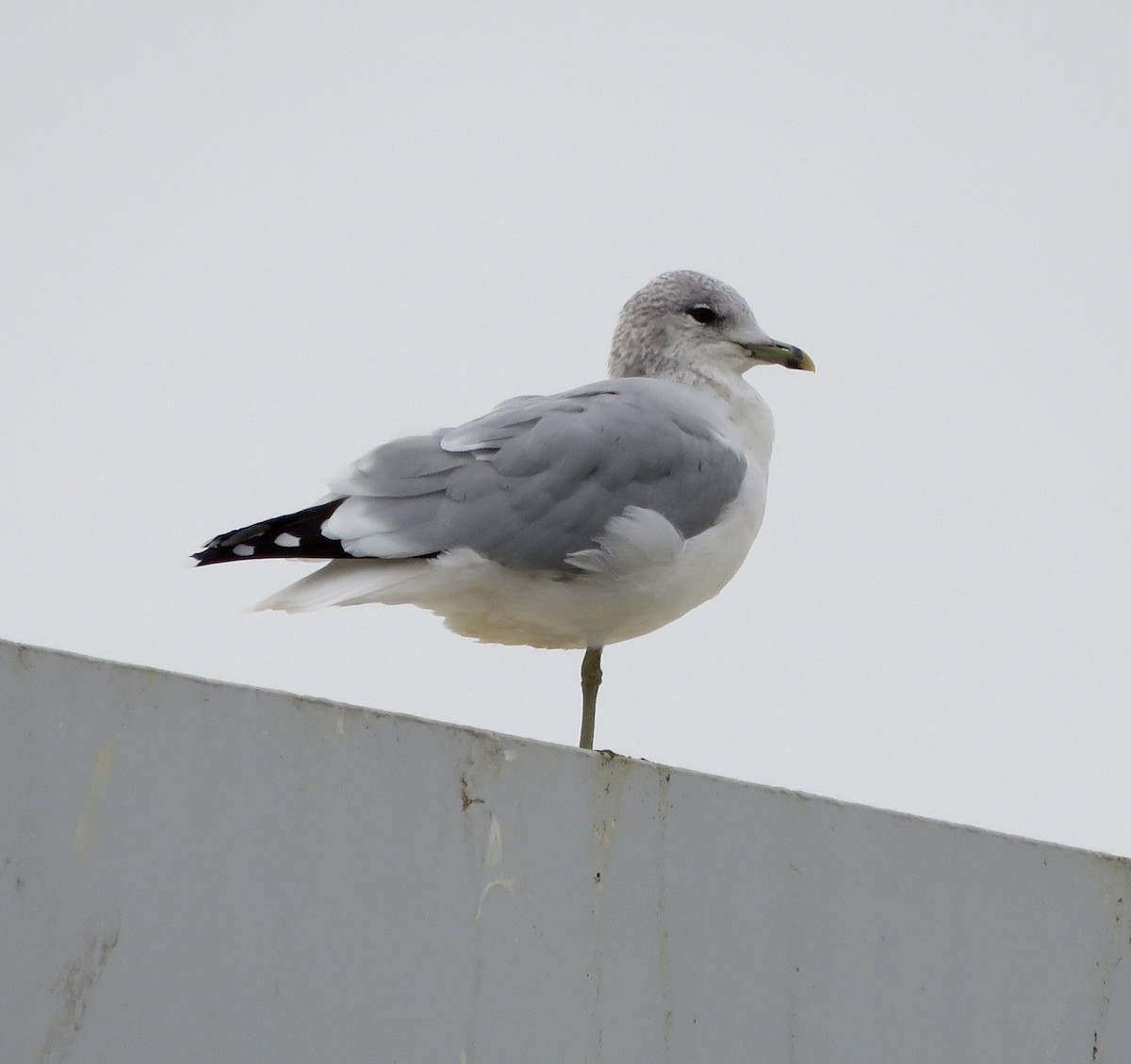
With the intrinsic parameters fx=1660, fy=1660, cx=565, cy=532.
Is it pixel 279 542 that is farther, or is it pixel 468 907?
pixel 279 542

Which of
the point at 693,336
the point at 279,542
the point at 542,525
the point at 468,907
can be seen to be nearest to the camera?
the point at 468,907

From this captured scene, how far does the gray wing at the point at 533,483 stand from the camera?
2939 mm

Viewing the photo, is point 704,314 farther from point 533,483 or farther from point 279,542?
point 279,542

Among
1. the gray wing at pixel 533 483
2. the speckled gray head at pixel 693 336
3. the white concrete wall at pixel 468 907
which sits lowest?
the white concrete wall at pixel 468 907

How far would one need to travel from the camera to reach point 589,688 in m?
3.38

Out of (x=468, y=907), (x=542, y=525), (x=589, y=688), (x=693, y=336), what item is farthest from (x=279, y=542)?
(x=693, y=336)

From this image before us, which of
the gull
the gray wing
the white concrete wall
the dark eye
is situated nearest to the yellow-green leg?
the gull

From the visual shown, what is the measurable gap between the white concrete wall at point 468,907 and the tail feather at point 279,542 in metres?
0.97

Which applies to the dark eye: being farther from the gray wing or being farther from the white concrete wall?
the white concrete wall

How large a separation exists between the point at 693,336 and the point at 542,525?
40.4 inches

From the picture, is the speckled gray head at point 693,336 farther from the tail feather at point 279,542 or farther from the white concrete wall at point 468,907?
the white concrete wall at point 468,907

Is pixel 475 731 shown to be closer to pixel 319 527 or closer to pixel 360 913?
pixel 360 913

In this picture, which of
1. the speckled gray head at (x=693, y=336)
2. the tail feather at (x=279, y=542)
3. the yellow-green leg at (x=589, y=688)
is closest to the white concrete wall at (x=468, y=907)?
the tail feather at (x=279, y=542)

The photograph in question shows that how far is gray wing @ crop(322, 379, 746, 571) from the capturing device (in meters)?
2.94
